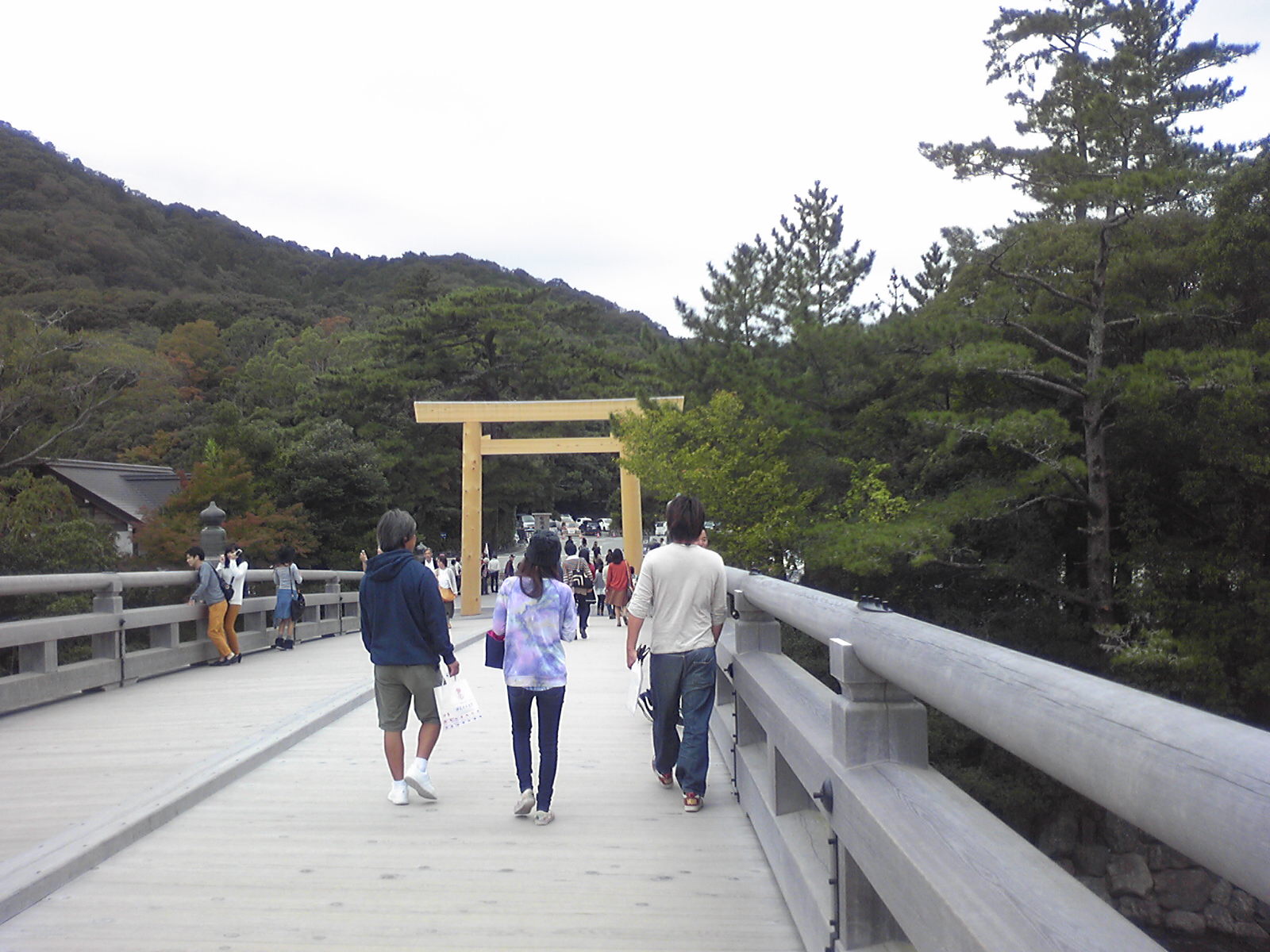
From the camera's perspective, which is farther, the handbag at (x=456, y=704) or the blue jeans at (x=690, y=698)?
the handbag at (x=456, y=704)

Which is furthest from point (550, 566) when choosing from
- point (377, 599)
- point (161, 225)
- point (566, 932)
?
point (161, 225)

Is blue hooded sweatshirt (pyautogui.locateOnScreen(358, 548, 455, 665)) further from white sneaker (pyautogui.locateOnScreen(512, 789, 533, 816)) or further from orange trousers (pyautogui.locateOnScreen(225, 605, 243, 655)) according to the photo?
orange trousers (pyautogui.locateOnScreen(225, 605, 243, 655))

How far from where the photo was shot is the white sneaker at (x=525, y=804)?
5059 mm

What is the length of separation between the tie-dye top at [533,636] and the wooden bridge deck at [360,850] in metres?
0.66

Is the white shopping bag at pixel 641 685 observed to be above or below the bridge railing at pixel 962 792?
below

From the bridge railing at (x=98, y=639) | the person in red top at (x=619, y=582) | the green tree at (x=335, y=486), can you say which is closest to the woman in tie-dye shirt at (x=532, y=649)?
the bridge railing at (x=98, y=639)

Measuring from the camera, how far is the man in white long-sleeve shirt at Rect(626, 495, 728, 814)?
5.25 meters

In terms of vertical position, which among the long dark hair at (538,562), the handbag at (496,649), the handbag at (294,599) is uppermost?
the long dark hair at (538,562)

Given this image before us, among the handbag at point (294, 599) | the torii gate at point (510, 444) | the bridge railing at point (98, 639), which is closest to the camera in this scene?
the bridge railing at point (98, 639)

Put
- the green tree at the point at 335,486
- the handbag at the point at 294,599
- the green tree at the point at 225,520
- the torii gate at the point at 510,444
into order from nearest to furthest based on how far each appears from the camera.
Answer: the handbag at the point at 294,599
the green tree at the point at 225,520
the torii gate at the point at 510,444
the green tree at the point at 335,486

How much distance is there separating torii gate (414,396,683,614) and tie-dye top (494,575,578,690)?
69.1 ft

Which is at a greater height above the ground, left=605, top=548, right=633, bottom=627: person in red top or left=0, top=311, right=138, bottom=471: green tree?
left=0, top=311, right=138, bottom=471: green tree

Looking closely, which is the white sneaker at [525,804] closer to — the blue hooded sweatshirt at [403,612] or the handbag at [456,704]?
the handbag at [456,704]

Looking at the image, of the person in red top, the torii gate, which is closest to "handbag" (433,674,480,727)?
the person in red top
